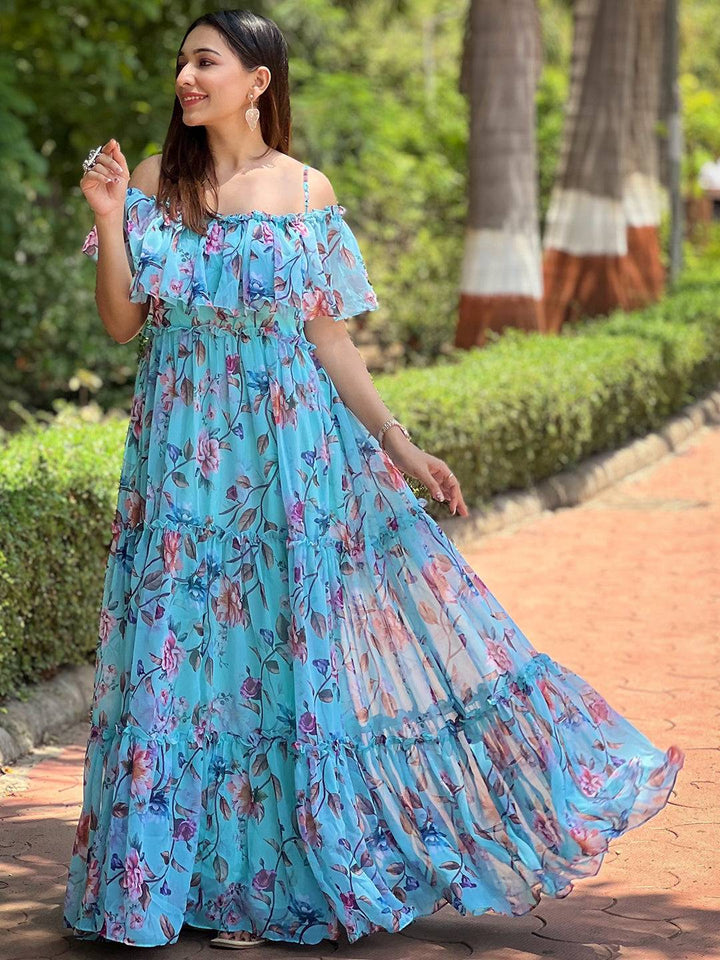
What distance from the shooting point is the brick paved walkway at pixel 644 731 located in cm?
327

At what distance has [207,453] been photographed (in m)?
3.23

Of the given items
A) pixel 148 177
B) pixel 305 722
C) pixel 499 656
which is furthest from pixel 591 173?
pixel 305 722

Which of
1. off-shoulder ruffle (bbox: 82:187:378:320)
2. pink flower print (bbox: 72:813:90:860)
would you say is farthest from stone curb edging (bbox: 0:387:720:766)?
off-shoulder ruffle (bbox: 82:187:378:320)

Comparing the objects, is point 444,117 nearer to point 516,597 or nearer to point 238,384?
point 516,597

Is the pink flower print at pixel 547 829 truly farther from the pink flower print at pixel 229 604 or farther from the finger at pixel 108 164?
the finger at pixel 108 164

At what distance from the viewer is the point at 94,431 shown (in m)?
6.42

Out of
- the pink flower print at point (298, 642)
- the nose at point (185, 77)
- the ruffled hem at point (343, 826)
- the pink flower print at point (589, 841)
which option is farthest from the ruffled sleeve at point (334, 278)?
the pink flower print at point (589, 841)

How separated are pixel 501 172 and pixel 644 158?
18.8 feet

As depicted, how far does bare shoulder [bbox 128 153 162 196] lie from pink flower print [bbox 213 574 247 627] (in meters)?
0.87

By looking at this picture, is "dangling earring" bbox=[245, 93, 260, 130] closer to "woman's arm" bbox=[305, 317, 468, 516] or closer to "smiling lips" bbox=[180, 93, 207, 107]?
"smiling lips" bbox=[180, 93, 207, 107]

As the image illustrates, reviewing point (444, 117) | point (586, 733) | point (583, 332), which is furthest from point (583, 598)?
point (444, 117)

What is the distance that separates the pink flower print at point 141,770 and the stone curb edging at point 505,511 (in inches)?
67.0

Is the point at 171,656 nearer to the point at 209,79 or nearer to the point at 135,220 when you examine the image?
the point at 135,220

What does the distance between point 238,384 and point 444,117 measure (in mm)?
14632
